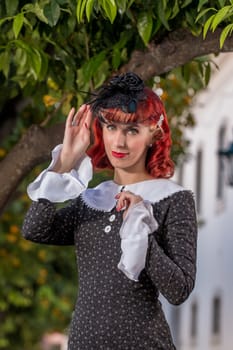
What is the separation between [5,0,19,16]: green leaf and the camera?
321 inches

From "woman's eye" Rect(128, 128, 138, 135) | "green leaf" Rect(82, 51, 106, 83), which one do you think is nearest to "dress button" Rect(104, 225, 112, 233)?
"woman's eye" Rect(128, 128, 138, 135)

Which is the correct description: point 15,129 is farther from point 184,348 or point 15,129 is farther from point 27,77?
point 184,348

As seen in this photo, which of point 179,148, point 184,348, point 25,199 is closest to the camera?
point 179,148

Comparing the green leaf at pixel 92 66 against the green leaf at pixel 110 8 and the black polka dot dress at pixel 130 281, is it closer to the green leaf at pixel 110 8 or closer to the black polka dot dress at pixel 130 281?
the green leaf at pixel 110 8

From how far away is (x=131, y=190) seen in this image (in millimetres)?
6461

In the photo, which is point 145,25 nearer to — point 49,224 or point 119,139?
point 119,139

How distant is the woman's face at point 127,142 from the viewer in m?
6.45

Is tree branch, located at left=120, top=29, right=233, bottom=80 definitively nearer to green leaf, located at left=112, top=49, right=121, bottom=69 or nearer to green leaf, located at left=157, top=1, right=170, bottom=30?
green leaf, located at left=112, top=49, right=121, bottom=69

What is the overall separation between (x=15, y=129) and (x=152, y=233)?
6189mm

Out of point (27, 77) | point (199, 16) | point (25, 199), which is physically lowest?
point (25, 199)

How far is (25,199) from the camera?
18391mm

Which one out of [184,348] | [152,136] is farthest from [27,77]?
[184,348]

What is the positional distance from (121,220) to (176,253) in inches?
11.9

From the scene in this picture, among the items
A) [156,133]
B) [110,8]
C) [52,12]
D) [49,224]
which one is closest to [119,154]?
[156,133]
